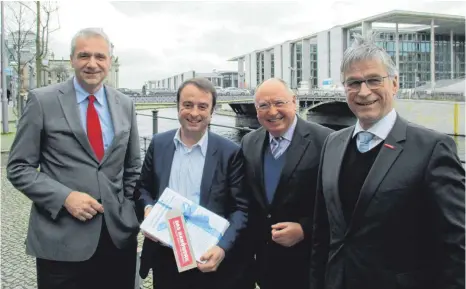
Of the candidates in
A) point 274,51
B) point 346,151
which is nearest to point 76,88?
point 346,151

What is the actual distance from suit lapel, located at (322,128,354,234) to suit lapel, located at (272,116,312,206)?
1.25 ft

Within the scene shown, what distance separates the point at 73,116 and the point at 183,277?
3.73 ft

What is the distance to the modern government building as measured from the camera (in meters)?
71.4

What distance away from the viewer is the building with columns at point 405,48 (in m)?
71.2

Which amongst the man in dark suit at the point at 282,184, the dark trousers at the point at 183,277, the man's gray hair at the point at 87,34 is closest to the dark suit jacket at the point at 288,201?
the man in dark suit at the point at 282,184

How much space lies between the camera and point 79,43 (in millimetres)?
2617

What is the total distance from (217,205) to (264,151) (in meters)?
0.48

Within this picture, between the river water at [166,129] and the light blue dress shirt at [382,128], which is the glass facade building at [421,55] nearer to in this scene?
the river water at [166,129]

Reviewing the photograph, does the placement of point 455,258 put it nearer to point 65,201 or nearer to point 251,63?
point 65,201

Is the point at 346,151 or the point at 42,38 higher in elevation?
the point at 42,38

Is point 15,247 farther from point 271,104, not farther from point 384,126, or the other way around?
point 384,126

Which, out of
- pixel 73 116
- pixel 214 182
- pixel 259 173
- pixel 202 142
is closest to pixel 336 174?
pixel 259 173

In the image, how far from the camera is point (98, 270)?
2.74 metres

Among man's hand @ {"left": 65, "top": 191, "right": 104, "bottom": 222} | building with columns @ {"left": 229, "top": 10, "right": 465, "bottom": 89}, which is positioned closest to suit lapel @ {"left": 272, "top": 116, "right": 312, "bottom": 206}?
man's hand @ {"left": 65, "top": 191, "right": 104, "bottom": 222}
